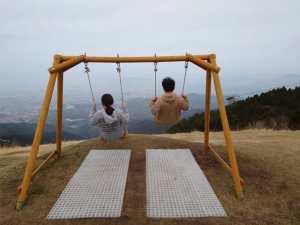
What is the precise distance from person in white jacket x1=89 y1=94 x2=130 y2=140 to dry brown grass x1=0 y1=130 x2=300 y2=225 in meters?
0.82

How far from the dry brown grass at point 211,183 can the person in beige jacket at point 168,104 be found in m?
1.09

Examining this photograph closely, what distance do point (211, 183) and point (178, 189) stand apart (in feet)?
2.14

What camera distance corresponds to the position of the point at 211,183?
3973 mm

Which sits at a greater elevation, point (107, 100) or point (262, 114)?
point (107, 100)

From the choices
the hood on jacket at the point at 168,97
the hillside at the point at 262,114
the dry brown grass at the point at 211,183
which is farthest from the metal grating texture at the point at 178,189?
the hillside at the point at 262,114

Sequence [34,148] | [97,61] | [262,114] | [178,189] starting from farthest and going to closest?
[262,114]
[97,61]
[178,189]
[34,148]

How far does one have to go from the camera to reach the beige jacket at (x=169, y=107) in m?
4.44

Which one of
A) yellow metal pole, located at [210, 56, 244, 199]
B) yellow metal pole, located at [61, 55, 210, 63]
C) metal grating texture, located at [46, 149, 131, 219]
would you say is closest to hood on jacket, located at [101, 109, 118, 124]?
metal grating texture, located at [46, 149, 131, 219]

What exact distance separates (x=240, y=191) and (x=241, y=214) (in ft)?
1.47

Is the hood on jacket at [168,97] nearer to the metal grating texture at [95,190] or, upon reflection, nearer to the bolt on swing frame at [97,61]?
the bolt on swing frame at [97,61]

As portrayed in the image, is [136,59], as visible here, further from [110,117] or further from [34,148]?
[34,148]

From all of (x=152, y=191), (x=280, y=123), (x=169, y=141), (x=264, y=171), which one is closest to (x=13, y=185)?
(x=152, y=191)

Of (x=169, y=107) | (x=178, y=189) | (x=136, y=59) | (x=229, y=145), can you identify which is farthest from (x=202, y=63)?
(x=178, y=189)

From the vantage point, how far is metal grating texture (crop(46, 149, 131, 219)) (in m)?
3.15
